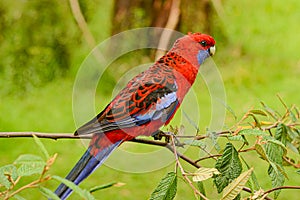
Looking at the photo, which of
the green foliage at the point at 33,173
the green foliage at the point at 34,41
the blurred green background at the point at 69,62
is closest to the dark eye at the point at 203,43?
the green foliage at the point at 33,173

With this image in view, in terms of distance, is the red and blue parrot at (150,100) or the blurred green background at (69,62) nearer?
the red and blue parrot at (150,100)

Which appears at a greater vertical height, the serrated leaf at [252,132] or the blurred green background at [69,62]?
the blurred green background at [69,62]

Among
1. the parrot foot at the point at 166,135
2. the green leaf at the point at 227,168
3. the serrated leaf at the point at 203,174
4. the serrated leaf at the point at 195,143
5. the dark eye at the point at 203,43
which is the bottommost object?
the serrated leaf at the point at 203,174

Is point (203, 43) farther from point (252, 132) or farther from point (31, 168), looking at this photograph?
point (31, 168)

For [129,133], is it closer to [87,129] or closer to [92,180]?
[87,129]

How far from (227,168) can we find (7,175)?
0.18m

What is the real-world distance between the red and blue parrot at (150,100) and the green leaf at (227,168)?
9cm

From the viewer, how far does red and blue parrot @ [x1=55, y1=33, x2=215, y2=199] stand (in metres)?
0.54

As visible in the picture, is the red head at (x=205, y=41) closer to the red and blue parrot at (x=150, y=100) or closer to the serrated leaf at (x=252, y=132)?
the red and blue parrot at (x=150, y=100)

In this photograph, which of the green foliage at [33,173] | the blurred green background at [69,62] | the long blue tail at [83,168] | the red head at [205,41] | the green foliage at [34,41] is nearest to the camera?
the green foliage at [33,173]

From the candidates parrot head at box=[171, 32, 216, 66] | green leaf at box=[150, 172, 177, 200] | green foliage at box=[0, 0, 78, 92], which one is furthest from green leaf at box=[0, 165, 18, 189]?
green foliage at box=[0, 0, 78, 92]

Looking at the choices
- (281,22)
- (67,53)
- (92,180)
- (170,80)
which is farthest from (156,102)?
(281,22)

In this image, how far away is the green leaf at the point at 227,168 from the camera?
1.61 ft

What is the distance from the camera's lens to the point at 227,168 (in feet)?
1.62
